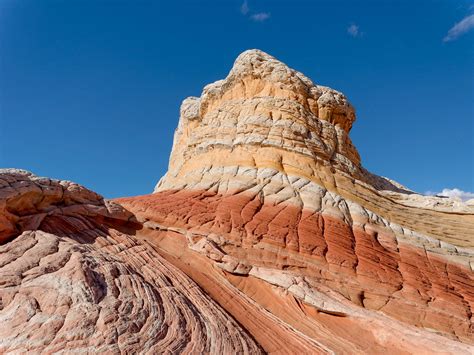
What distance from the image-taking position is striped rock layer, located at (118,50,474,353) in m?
10.1

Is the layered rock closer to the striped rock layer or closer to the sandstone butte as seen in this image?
the sandstone butte

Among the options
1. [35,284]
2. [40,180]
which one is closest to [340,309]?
[35,284]

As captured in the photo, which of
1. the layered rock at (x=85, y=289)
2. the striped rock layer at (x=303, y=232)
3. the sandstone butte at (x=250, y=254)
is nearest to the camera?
the layered rock at (x=85, y=289)

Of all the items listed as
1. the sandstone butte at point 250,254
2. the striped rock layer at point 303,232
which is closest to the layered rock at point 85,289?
the sandstone butte at point 250,254

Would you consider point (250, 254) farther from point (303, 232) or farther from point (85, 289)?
point (85, 289)

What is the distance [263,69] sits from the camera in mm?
20156

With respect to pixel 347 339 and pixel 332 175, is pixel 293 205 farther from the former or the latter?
pixel 347 339

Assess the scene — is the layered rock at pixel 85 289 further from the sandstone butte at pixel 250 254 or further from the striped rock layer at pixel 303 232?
the striped rock layer at pixel 303 232

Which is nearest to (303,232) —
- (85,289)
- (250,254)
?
(250,254)

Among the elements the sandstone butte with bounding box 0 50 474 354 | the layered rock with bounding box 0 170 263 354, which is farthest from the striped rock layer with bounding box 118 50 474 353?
the layered rock with bounding box 0 170 263 354

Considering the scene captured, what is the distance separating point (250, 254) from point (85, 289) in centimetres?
574

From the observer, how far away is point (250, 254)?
12117 mm

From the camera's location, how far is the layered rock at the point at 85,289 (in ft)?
21.5

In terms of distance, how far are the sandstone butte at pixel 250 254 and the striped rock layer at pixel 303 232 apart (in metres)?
0.06
